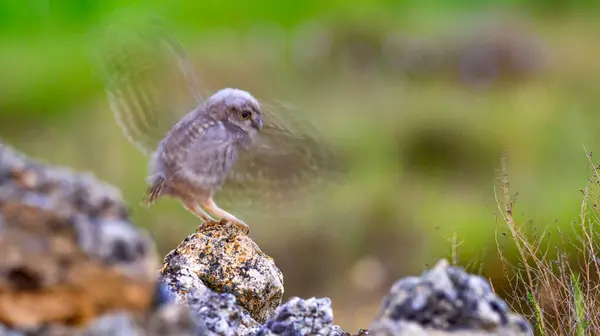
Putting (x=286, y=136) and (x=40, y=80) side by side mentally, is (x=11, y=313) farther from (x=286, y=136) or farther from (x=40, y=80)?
(x=40, y=80)

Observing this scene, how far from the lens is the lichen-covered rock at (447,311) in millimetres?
1475

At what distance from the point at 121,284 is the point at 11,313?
0.54 ft

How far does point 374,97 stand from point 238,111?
6136mm

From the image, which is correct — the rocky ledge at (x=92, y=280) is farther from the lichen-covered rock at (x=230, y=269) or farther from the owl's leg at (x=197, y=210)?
the owl's leg at (x=197, y=210)

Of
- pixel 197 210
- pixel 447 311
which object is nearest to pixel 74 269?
pixel 447 311

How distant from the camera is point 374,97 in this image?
27.5 feet

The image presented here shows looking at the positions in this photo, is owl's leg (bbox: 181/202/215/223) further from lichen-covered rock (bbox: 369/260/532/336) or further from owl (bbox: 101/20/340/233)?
lichen-covered rock (bbox: 369/260/532/336)

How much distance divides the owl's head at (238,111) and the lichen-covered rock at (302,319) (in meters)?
0.61

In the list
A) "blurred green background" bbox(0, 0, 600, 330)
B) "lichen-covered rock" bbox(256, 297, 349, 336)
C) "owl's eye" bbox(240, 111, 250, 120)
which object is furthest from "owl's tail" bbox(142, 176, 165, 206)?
"blurred green background" bbox(0, 0, 600, 330)

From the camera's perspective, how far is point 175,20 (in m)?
7.75

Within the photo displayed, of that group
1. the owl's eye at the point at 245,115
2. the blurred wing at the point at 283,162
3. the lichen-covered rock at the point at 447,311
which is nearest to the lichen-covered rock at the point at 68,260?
the lichen-covered rock at the point at 447,311

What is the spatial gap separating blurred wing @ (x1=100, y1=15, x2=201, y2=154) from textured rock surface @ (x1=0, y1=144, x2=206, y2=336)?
1.17 metres

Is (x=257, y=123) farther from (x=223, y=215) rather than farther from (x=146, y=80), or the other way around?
(x=146, y=80)

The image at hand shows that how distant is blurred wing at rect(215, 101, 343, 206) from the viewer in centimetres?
245
